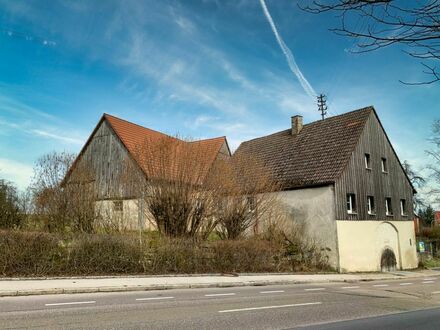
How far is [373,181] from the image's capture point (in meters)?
31.5

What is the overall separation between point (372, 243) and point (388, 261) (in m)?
2.39

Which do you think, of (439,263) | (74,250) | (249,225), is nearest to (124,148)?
(249,225)

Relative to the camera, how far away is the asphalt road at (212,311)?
27.0 ft

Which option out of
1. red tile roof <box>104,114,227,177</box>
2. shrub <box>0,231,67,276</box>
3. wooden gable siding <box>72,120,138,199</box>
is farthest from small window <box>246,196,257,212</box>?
shrub <box>0,231,67,276</box>

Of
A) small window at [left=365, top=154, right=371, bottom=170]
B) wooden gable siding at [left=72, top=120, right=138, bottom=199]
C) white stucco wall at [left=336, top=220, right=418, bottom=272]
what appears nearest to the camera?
white stucco wall at [left=336, top=220, right=418, bottom=272]

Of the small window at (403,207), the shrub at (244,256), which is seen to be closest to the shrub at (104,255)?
the shrub at (244,256)

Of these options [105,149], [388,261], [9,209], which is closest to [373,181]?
[388,261]

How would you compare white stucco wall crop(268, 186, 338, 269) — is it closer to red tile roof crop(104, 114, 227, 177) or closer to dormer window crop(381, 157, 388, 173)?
red tile roof crop(104, 114, 227, 177)

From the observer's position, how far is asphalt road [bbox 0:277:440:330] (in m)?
8.23

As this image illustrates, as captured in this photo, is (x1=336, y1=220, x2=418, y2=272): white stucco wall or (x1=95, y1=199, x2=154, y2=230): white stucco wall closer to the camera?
(x1=95, y1=199, x2=154, y2=230): white stucco wall

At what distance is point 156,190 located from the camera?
69.3ft

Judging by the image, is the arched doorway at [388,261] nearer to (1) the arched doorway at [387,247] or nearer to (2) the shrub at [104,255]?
(1) the arched doorway at [387,247]

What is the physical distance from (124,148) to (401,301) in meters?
26.3

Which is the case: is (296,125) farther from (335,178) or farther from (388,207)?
(388,207)
